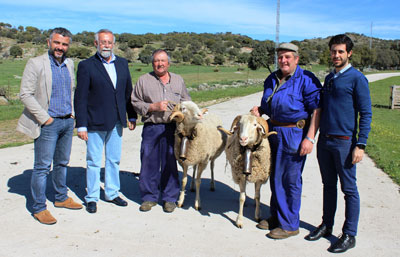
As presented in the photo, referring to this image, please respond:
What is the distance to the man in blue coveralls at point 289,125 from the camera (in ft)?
14.9

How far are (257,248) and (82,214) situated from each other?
2.74 meters

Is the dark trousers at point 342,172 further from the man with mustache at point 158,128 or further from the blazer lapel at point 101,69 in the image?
the blazer lapel at point 101,69

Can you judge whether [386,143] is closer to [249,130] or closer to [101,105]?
[249,130]

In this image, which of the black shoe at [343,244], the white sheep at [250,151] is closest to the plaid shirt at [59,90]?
the white sheep at [250,151]

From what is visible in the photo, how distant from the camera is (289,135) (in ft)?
15.4

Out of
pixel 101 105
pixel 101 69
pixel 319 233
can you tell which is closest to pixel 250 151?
pixel 319 233

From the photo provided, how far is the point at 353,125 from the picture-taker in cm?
425

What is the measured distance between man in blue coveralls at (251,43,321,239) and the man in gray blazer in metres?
2.81

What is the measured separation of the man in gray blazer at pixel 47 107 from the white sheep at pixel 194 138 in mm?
1619

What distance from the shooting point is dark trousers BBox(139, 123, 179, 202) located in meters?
5.72

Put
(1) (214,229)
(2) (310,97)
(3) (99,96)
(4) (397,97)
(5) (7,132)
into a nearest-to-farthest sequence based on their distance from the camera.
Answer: (2) (310,97), (1) (214,229), (3) (99,96), (5) (7,132), (4) (397,97)

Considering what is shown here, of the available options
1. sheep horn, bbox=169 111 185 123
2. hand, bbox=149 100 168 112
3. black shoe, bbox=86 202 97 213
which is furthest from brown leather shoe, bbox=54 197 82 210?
sheep horn, bbox=169 111 185 123

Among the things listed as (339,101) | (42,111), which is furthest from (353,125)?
(42,111)

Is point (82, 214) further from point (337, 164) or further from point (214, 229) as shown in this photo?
point (337, 164)
